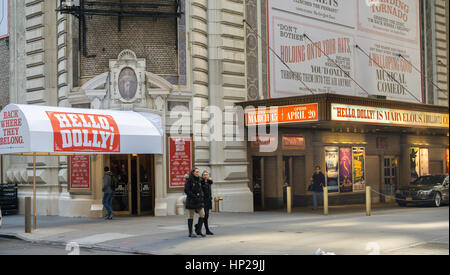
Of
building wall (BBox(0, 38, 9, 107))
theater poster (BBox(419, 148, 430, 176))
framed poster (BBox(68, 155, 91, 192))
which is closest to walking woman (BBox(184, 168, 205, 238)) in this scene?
framed poster (BBox(68, 155, 91, 192))

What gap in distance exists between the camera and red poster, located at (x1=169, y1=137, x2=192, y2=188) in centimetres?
2280

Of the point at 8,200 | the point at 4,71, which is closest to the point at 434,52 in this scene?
the point at 4,71

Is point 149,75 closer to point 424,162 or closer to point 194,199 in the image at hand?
point 194,199

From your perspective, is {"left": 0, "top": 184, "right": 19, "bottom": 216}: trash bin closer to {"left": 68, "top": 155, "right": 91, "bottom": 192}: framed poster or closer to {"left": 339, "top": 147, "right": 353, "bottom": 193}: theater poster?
{"left": 68, "top": 155, "right": 91, "bottom": 192}: framed poster

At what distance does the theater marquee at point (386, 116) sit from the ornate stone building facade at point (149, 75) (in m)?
4.30

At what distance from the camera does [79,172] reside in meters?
22.9

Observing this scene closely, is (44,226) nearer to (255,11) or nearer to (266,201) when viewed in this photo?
(266,201)

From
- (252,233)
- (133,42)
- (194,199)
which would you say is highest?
(133,42)

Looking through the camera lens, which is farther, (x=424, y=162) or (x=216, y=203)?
(x=424, y=162)

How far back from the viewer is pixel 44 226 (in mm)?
19641

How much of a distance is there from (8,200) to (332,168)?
14137mm

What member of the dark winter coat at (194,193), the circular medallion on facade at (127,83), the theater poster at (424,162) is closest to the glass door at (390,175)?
the theater poster at (424,162)

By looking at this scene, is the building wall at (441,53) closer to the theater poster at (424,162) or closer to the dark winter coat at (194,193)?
the theater poster at (424,162)
